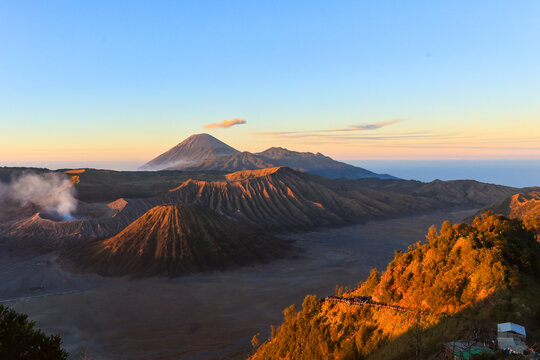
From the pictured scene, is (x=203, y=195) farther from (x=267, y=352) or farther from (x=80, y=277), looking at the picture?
(x=267, y=352)

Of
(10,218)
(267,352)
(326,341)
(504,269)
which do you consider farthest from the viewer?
(10,218)

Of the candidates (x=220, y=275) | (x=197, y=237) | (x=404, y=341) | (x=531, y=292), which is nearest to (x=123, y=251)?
(x=197, y=237)

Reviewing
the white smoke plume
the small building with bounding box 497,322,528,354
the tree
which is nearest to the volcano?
the white smoke plume

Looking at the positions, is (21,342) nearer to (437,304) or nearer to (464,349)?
(464,349)

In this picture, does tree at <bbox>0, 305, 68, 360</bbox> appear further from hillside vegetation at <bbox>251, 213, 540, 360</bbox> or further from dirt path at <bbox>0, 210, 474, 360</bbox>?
dirt path at <bbox>0, 210, 474, 360</bbox>

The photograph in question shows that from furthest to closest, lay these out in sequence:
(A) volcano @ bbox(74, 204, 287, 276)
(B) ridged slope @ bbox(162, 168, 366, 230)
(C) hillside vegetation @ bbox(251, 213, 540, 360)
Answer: (B) ridged slope @ bbox(162, 168, 366, 230), (A) volcano @ bbox(74, 204, 287, 276), (C) hillside vegetation @ bbox(251, 213, 540, 360)
